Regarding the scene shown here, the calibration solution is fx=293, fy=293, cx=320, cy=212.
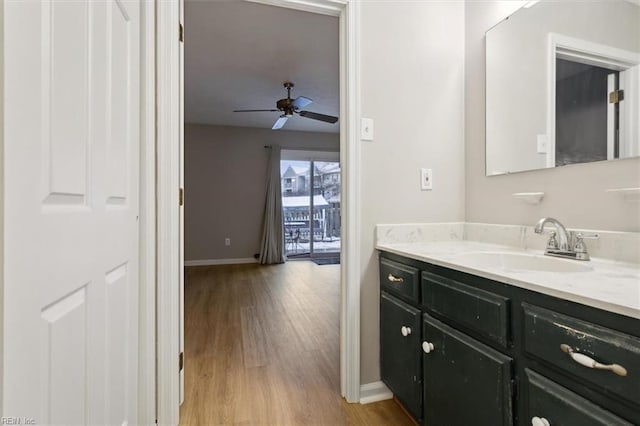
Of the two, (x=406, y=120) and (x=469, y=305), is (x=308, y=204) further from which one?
(x=469, y=305)

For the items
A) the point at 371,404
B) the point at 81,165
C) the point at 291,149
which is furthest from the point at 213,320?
the point at 291,149

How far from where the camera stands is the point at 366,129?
1.55m

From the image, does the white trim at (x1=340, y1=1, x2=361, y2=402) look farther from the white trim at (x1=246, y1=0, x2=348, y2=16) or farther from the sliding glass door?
the sliding glass door

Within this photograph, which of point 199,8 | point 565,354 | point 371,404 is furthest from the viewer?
point 199,8

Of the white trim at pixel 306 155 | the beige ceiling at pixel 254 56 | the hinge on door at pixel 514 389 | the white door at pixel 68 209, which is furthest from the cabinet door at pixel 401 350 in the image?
the white trim at pixel 306 155

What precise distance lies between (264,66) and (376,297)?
2.76m

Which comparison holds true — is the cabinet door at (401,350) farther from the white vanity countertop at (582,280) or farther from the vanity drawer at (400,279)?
the white vanity countertop at (582,280)

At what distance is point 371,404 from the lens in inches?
59.9

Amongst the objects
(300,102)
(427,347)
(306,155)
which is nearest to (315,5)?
(427,347)

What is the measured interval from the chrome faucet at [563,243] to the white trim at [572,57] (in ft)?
1.03

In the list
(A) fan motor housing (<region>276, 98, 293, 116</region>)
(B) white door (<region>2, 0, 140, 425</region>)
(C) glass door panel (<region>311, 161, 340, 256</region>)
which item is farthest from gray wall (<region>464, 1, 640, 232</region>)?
(C) glass door panel (<region>311, 161, 340, 256</region>)

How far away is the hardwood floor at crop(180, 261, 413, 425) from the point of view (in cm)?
144

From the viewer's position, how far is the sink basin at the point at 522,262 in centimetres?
106

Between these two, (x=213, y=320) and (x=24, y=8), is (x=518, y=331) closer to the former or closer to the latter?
(x=24, y=8)
